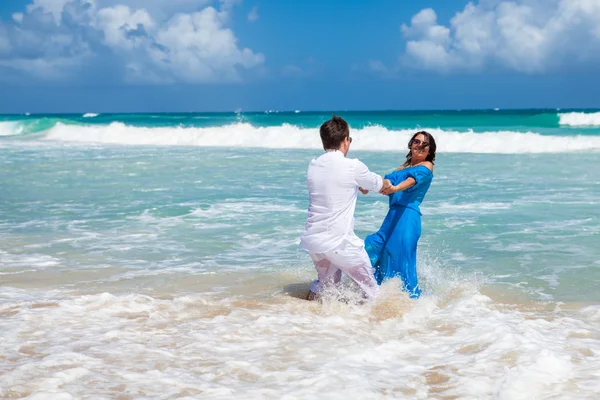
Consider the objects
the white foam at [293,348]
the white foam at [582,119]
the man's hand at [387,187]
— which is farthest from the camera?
the white foam at [582,119]

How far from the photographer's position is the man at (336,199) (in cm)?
536

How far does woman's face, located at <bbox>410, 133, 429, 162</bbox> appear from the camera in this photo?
5875 mm

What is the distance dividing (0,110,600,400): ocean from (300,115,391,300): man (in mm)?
442

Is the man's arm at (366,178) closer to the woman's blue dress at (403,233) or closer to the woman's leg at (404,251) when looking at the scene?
the woman's blue dress at (403,233)

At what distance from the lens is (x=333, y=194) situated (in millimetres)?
5410

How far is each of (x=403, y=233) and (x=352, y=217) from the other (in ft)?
1.94

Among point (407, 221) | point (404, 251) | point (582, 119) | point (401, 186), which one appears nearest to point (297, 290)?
point (404, 251)

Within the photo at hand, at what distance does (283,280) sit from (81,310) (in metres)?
2.23

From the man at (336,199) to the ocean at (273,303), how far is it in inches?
17.4

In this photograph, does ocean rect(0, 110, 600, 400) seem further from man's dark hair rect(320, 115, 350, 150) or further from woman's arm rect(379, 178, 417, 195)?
man's dark hair rect(320, 115, 350, 150)

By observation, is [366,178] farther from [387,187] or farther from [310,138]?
[310,138]

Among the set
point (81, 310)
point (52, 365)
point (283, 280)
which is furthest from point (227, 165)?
point (52, 365)

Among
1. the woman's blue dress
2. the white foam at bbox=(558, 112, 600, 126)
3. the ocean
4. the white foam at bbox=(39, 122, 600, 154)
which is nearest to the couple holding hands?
the woman's blue dress

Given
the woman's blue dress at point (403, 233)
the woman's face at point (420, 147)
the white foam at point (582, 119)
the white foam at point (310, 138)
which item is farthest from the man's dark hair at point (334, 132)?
the white foam at point (582, 119)
